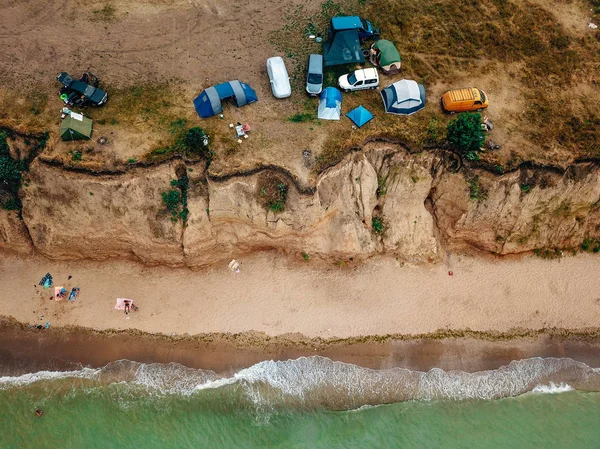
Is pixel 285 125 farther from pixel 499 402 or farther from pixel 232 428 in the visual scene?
pixel 499 402

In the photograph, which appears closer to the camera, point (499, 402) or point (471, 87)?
point (499, 402)

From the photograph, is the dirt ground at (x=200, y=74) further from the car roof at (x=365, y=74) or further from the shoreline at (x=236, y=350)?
the shoreline at (x=236, y=350)

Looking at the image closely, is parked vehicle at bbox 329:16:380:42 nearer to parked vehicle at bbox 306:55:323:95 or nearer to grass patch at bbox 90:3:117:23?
parked vehicle at bbox 306:55:323:95

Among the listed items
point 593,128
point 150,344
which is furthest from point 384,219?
point 150,344

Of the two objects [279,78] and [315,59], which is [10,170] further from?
[315,59]

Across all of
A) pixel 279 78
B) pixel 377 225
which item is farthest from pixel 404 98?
pixel 377 225
